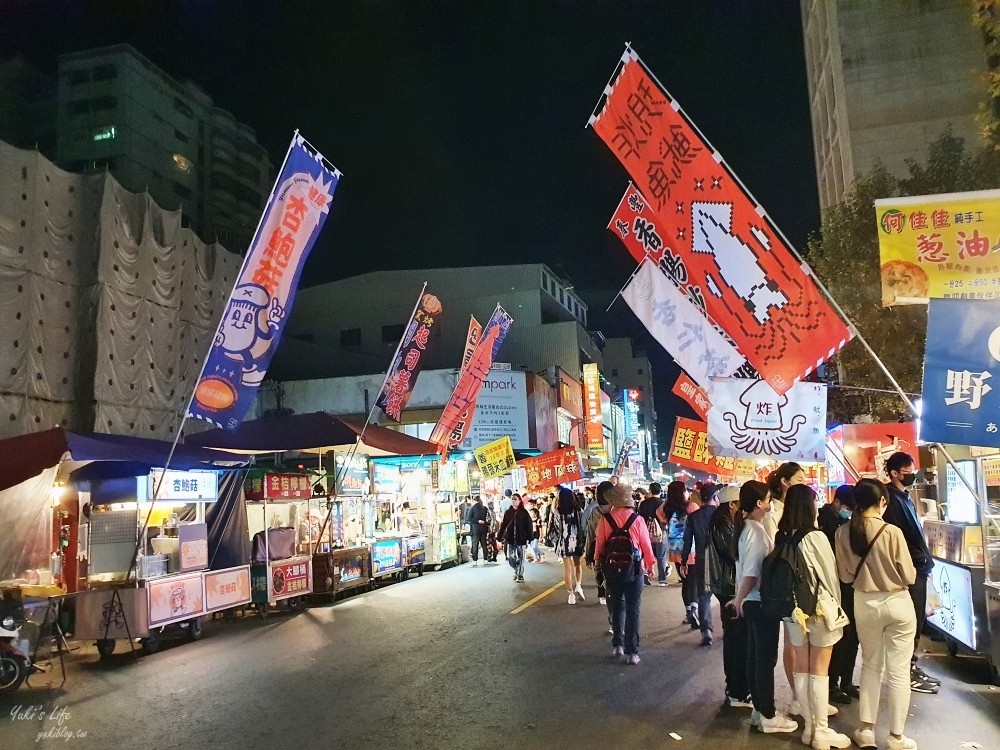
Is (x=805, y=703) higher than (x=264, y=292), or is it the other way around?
(x=264, y=292)

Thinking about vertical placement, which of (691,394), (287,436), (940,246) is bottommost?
(287,436)

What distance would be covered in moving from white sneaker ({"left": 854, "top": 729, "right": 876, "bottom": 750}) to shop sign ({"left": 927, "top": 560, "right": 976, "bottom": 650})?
111 inches

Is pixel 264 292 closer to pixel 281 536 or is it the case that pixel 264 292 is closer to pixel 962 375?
pixel 281 536

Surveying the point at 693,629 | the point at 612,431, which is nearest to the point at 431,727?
the point at 693,629

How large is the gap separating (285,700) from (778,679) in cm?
496

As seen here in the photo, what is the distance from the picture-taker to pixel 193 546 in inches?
484

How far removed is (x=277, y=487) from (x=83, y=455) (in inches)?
178

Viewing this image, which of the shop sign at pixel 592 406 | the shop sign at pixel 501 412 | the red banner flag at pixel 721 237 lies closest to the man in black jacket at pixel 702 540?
the red banner flag at pixel 721 237

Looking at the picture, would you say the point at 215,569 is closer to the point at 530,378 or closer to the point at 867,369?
the point at 867,369

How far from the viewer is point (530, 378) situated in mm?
37625

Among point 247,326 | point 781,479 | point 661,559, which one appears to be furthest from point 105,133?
point 781,479

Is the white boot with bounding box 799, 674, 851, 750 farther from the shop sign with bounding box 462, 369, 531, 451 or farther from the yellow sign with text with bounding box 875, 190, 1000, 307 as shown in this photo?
the shop sign with bounding box 462, 369, 531, 451

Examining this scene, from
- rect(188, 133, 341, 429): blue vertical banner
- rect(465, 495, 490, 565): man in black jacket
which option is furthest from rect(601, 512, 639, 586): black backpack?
rect(465, 495, 490, 565): man in black jacket

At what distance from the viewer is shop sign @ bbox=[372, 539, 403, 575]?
58.7 ft
